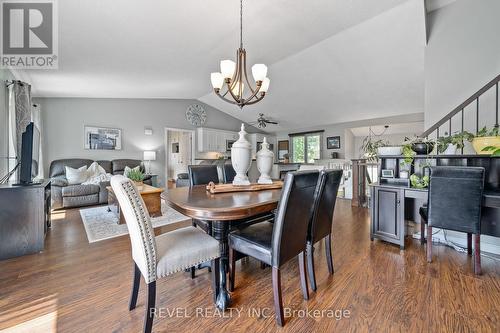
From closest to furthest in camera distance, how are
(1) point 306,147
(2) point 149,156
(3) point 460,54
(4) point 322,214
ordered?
(4) point 322,214
(3) point 460,54
(2) point 149,156
(1) point 306,147

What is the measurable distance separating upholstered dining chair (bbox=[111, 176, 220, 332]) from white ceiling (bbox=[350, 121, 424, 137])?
270 inches

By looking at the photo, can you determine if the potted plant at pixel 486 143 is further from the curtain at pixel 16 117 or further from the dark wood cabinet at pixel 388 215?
the curtain at pixel 16 117

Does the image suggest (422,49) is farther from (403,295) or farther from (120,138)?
(120,138)

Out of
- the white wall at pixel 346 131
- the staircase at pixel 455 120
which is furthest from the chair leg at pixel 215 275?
the white wall at pixel 346 131

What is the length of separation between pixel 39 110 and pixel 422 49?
7642 mm

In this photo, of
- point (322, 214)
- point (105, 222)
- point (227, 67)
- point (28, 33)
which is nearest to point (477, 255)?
point (322, 214)

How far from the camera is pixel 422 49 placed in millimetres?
3744

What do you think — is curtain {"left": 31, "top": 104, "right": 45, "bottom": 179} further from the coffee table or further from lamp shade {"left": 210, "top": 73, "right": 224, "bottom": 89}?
lamp shade {"left": 210, "top": 73, "right": 224, "bottom": 89}

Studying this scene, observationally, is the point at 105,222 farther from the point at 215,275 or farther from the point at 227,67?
the point at 227,67

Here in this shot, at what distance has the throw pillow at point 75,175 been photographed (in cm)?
467

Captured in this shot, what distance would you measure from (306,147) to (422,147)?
590cm

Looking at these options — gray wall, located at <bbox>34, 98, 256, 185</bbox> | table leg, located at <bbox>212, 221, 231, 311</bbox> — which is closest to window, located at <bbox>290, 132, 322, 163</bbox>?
gray wall, located at <bbox>34, 98, 256, 185</bbox>

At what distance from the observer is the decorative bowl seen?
2523 millimetres

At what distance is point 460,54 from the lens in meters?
3.03
